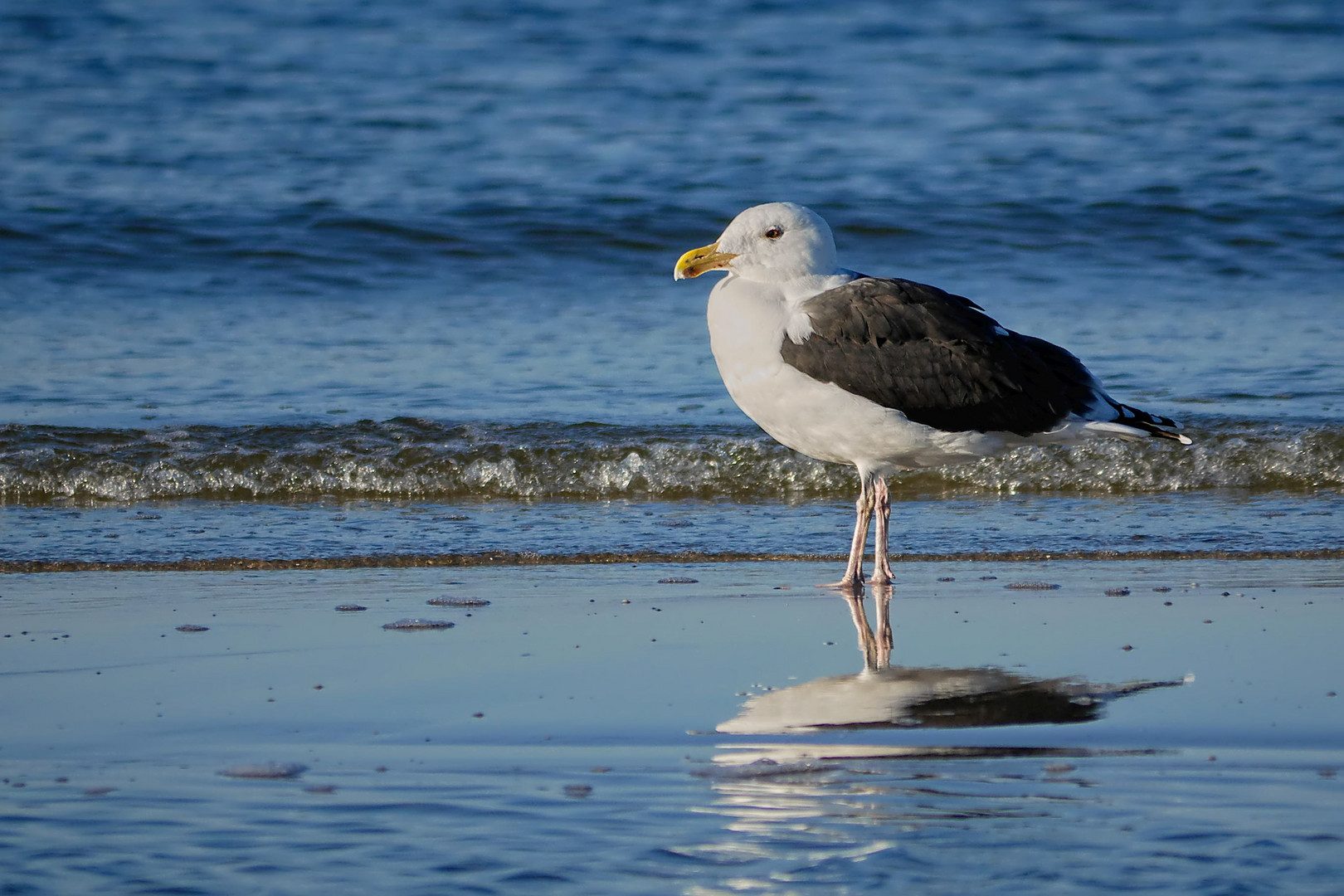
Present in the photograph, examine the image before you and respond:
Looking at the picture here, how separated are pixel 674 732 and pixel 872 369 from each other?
7.03 feet

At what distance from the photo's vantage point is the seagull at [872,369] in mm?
5742

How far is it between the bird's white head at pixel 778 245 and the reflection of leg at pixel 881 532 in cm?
83

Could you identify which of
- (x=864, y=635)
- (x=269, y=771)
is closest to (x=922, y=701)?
(x=864, y=635)

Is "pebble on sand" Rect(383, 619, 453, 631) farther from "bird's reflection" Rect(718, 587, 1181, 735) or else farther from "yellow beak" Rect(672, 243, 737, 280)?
"yellow beak" Rect(672, 243, 737, 280)

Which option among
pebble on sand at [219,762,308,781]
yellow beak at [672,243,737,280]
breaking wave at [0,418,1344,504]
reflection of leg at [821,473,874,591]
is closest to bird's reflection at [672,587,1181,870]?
pebble on sand at [219,762,308,781]

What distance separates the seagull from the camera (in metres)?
5.74

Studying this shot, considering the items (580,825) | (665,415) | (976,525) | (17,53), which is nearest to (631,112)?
(17,53)

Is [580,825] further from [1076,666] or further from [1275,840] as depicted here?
[1076,666]

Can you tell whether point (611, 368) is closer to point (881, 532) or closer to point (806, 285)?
point (806, 285)

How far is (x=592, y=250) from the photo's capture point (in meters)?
13.3

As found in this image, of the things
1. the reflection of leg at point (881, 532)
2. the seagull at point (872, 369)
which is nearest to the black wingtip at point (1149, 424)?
the seagull at point (872, 369)

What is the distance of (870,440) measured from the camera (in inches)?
231

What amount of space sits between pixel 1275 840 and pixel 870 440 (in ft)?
9.55

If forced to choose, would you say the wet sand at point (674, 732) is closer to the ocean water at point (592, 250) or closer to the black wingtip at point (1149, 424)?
the black wingtip at point (1149, 424)
